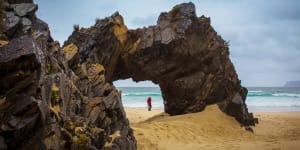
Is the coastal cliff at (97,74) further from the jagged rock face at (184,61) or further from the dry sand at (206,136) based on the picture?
the dry sand at (206,136)

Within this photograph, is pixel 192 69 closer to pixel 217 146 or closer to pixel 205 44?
pixel 205 44

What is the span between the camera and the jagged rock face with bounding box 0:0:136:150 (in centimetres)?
559

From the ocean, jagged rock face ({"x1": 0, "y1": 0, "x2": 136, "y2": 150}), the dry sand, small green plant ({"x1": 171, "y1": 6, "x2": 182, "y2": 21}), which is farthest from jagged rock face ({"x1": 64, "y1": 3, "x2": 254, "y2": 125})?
the ocean

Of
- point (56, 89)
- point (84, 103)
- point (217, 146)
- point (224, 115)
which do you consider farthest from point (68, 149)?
point (224, 115)

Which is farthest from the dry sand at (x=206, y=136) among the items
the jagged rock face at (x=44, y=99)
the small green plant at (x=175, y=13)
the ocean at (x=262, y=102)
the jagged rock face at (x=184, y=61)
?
the ocean at (x=262, y=102)

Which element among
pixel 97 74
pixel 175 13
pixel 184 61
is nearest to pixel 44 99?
pixel 97 74

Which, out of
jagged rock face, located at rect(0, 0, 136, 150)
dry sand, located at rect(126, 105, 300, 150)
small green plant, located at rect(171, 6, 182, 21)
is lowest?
dry sand, located at rect(126, 105, 300, 150)

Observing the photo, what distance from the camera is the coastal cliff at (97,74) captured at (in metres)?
5.67

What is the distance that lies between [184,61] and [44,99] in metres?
14.0

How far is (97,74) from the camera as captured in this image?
12.2 metres

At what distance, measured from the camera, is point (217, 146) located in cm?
1260

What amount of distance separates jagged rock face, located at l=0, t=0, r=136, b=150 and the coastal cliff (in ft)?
0.06

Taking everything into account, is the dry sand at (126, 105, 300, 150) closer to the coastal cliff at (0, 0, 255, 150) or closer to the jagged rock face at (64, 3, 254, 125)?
the jagged rock face at (64, 3, 254, 125)

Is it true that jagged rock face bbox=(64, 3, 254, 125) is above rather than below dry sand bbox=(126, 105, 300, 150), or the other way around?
above
